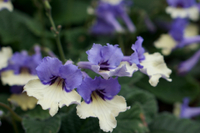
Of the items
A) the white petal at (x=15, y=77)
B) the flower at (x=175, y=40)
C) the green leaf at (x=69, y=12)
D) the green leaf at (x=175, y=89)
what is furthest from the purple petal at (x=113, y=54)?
the green leaf at (x=69, y=12)

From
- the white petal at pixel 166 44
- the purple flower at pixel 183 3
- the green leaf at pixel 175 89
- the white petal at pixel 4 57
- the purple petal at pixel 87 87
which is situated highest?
the purple flower at pixel 183 3

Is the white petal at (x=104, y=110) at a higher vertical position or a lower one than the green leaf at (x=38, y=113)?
lower

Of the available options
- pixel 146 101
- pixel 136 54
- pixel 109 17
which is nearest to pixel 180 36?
pixel 146 101

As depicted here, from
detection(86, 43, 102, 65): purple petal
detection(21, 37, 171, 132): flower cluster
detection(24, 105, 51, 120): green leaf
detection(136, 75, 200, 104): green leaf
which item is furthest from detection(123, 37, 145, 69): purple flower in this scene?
detection(136, 75, 200, 104): green leaf

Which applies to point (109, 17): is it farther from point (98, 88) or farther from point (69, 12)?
point (98, 88)

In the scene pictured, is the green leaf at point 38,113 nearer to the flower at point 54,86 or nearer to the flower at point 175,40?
the flower at point 54,86

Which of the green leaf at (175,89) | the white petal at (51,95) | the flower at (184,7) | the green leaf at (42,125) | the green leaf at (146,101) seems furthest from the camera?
the green leaf at (175,89)

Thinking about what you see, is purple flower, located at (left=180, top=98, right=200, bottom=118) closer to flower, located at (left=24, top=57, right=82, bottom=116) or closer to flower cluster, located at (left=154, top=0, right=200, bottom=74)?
flower cluster, located at (left=154, top=0, right=200, bottom=74)

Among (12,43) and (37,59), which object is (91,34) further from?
(37,59)

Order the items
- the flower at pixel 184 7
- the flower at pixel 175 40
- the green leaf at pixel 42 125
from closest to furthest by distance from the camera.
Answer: the green leaf at pixel 42 125, the flower at pixel 175 40, the flower at pixel 184 7
